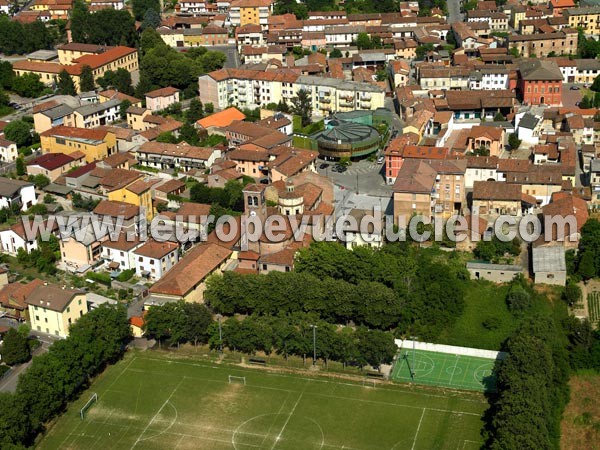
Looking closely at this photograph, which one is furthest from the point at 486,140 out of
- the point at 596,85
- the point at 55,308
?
the point at 55,308

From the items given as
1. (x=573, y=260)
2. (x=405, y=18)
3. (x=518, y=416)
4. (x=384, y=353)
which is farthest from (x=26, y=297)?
(x=405, y=18)

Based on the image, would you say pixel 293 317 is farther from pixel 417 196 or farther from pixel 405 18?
pixel 405 18

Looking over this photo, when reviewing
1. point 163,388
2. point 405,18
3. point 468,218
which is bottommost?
point 163,388

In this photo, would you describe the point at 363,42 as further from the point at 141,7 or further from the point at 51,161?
the point at 51,161

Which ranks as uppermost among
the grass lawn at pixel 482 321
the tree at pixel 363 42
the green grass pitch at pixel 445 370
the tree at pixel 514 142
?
the tree at pixel 363 42

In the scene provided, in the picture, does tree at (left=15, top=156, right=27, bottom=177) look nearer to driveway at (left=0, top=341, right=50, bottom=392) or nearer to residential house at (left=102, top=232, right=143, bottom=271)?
residential house at (left=102, top=232, right=143, bottom=271)

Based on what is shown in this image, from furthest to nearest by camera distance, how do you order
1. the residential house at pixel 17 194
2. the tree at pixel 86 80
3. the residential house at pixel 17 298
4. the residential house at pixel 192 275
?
1. the tree at pixel 86 80
2. the residential house at pixel 17 194
3. the residential house at pixel 17 298
4. the residential house at pixel 192 275

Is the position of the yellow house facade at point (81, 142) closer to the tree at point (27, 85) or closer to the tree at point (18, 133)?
the tree at point (18, 133)

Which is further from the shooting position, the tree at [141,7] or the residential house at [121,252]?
the tree at [141,7]

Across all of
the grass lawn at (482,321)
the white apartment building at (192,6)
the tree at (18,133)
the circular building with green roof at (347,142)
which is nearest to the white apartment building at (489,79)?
the circular building with green roof at (347,142)
